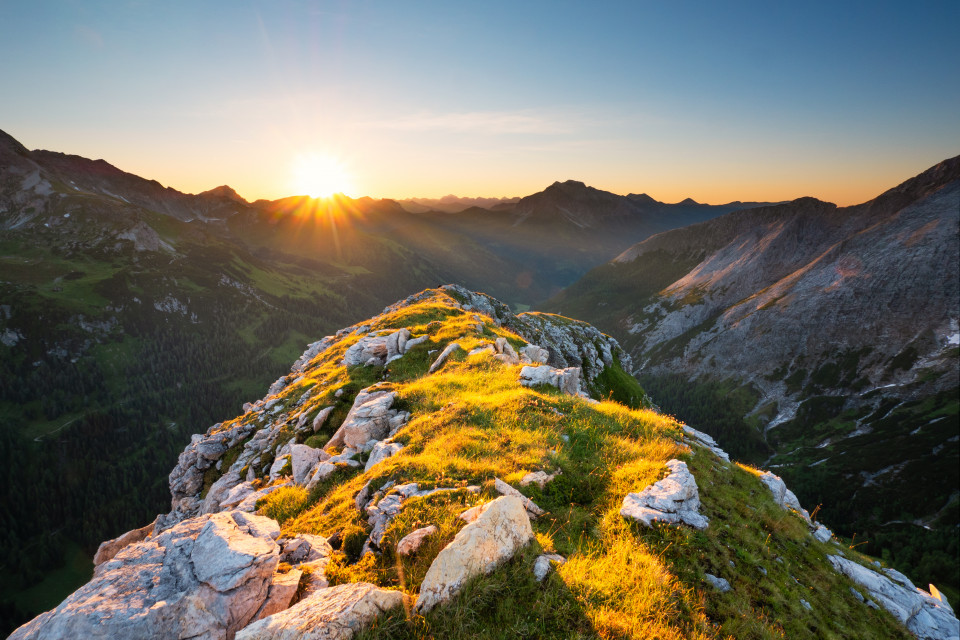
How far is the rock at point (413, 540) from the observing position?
8.20 meters

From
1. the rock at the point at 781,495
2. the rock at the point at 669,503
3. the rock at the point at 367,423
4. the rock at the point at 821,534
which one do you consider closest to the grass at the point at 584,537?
the rock at the point at 669,503

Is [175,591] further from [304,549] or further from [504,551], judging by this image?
[504,551]

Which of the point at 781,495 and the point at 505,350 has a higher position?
the point at 505,350

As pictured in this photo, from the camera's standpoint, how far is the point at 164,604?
6832 mm

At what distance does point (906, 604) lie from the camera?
1054 centimetres

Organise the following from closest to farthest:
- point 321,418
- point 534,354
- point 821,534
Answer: point 821,534
point 321,418
point 534,354

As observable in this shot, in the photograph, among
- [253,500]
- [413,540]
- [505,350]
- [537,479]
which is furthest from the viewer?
[505,350]

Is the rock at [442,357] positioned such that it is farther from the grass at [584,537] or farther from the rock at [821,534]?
the rock at [821,534]

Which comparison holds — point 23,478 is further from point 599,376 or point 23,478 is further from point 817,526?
point 817,526

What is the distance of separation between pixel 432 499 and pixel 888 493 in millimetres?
231545

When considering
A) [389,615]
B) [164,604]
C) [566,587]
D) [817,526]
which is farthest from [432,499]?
[817,526]

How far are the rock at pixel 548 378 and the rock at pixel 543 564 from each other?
1011 centimetres

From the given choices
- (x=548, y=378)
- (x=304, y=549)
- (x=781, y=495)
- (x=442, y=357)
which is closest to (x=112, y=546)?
(x=442, y=357)

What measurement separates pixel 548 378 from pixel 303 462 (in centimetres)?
1149
